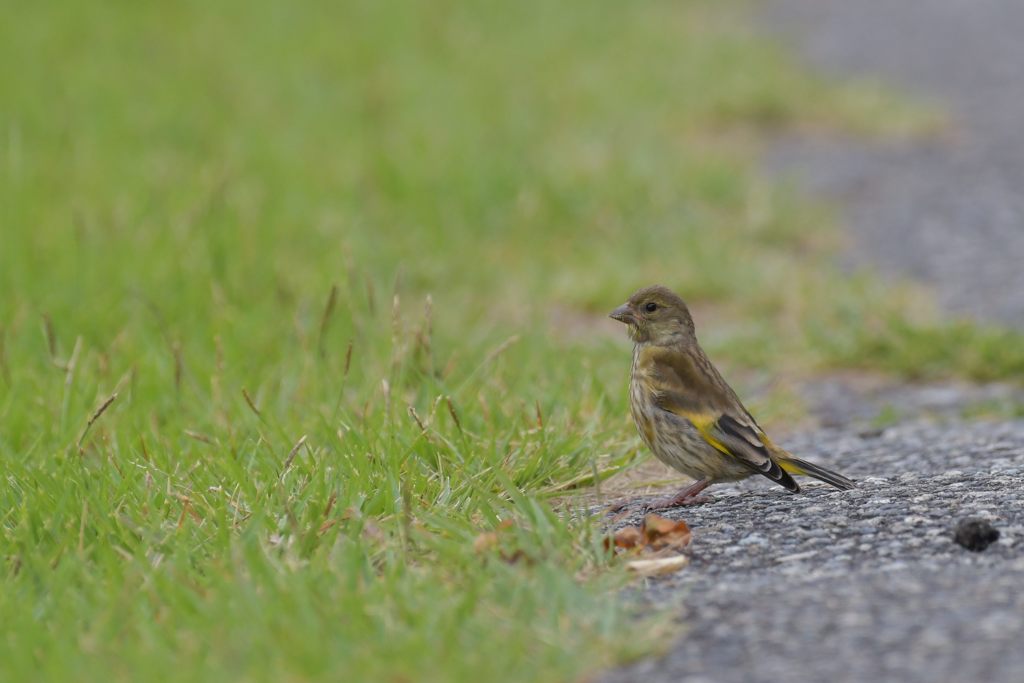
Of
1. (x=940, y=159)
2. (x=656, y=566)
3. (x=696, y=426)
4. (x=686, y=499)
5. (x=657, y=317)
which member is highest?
(x=657, y=317)

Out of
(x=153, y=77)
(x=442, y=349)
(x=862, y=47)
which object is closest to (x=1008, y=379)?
(x=442, y=349)

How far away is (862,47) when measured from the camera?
14539 mm

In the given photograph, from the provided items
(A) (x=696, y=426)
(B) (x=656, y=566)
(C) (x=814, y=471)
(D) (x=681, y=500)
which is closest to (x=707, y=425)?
(A) (x=696, y=426)

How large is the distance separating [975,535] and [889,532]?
0.24 metres

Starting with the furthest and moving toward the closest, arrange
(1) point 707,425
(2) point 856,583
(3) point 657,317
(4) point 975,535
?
(3) point 657,317
(1) point 707,425
(4) point 975,535
(2) point 856,583

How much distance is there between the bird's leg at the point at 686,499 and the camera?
14.4ft

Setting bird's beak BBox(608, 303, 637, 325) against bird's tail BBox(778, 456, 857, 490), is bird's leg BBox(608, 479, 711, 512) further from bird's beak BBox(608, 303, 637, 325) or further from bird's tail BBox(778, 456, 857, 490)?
bird's beak BBox(608, 303, 637, 325)

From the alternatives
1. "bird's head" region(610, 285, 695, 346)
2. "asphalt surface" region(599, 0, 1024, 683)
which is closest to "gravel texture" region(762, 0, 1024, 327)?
"asphalt surface" region(599, 0, 1024, 683)

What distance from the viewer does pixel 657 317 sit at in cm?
495

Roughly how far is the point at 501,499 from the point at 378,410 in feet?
2.93

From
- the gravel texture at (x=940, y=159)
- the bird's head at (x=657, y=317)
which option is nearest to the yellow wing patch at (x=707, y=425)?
the bird's head at (x=657, y=317)

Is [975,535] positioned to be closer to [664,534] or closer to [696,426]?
[664,534]

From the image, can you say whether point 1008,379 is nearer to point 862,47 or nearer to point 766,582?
point 766,582

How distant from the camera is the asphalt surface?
10.1ft
